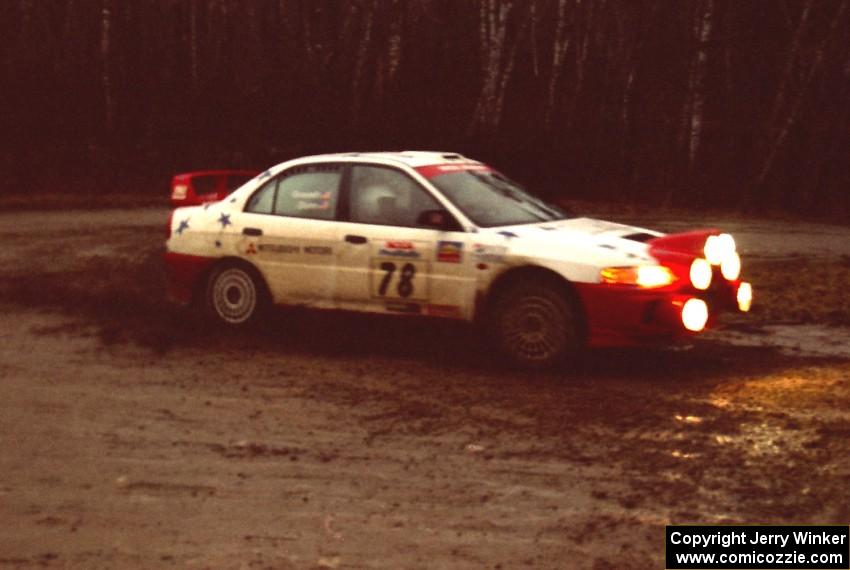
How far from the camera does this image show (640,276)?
9.59 m

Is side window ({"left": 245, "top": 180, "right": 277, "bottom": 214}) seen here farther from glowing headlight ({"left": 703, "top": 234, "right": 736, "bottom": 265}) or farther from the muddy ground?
glowing headlight ({"left": 703, "top": 234, "right": 736, "bottom": 265})

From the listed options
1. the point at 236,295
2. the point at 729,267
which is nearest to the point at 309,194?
the point at 236,295

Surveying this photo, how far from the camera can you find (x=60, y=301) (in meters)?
13.5

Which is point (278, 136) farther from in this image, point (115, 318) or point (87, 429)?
point (87, 429)

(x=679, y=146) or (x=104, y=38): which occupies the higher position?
(x=104, y=38)

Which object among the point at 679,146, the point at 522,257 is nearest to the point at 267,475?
the point at 522,257

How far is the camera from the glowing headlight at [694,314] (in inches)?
378

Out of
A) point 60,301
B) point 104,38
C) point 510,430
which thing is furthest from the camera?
point 104,38

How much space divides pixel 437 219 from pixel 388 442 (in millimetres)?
2982

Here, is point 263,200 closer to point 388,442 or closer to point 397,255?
point 397,255

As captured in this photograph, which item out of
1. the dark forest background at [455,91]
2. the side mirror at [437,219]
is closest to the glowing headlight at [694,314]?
the side mirror at [437,219]

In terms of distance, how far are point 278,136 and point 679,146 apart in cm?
1056

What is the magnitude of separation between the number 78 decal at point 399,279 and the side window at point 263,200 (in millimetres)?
1208

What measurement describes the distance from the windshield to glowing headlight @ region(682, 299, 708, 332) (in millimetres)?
1525
